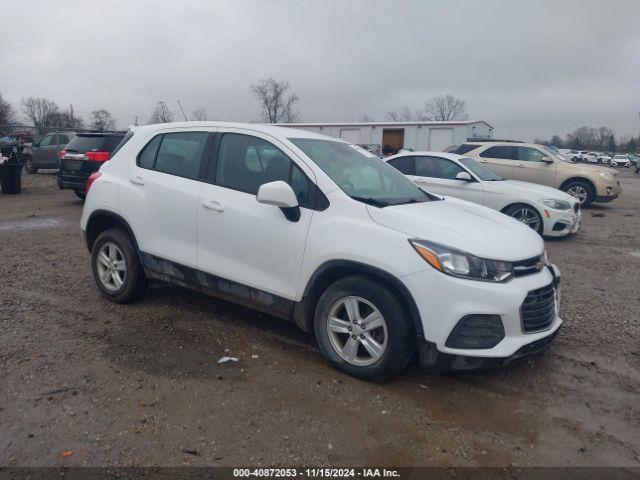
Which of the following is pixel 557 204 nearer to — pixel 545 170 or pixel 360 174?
pixel 545 170

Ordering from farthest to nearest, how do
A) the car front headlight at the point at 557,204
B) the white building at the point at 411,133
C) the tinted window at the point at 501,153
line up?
the white building at the point at 411,133, the tinted window at the point at 501,153, the car front headlight at the point at 557,204

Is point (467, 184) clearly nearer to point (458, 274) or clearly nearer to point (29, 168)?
point (458, 274)

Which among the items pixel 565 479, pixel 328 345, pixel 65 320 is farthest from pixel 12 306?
pixel 565 479

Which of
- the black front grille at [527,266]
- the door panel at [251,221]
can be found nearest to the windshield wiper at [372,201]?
the door panel at [251,221]

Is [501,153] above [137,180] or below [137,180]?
above

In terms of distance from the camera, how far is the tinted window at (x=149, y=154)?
4.84 m

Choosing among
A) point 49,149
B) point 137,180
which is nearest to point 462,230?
point 137,180

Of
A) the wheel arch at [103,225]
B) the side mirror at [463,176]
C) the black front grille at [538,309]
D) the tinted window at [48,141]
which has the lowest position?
the black front grille at [538,309]

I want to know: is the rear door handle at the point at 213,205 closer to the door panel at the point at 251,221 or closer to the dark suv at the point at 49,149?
the door panel at the point at 251,221

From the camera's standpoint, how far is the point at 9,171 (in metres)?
14.5

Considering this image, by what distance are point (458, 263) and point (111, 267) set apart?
11.4 ft

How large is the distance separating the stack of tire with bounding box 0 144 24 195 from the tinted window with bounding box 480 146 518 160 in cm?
1344

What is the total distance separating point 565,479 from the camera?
269cm

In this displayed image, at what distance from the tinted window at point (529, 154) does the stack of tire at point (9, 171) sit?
14380mm
